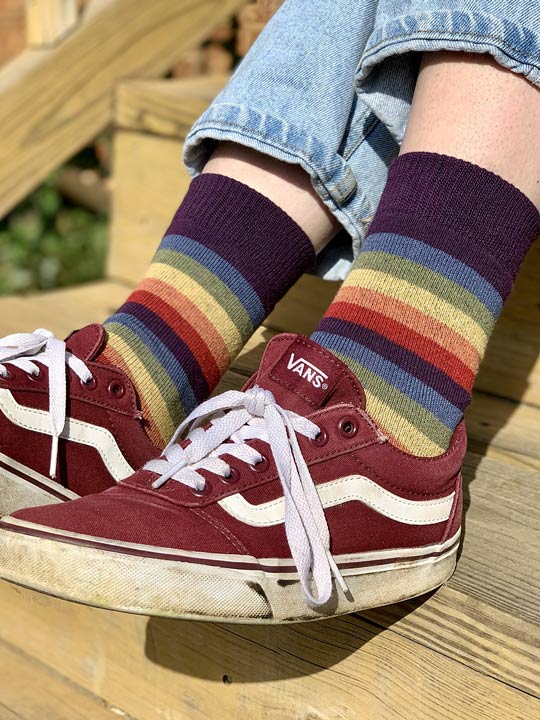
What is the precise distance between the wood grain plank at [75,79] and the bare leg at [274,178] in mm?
979

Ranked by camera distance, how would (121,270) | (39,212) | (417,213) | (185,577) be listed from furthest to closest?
(39,212)
(121,270)
(417,213)
(185,577)

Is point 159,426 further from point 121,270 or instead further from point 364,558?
point 121,270

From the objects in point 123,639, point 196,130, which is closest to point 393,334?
point 196,130

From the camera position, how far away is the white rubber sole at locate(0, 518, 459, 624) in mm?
688

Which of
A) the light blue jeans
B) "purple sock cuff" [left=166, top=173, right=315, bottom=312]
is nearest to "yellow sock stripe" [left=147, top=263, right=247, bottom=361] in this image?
"purple sock cuff" [left=166, top=173, right=315, bottom=312]

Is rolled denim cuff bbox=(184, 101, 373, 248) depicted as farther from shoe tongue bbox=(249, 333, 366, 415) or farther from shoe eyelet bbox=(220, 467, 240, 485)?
shoe eyelet bbox=(220, 467, 240, 485)

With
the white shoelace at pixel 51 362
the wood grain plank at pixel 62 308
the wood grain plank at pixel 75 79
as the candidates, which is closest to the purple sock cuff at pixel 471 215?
the white shoelace at pixel 51 362

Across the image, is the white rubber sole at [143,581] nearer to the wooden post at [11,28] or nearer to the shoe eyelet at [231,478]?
the shoe eyelet at [231,478]

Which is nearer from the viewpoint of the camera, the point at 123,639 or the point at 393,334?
the point at 393,334

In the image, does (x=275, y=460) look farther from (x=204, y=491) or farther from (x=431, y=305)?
(x=431, y=305)

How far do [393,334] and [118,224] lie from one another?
1.05m

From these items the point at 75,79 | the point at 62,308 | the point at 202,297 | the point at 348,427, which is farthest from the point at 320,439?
the point at 75,79

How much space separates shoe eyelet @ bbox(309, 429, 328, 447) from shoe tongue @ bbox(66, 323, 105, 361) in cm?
26

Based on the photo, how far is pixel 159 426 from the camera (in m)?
0.91
